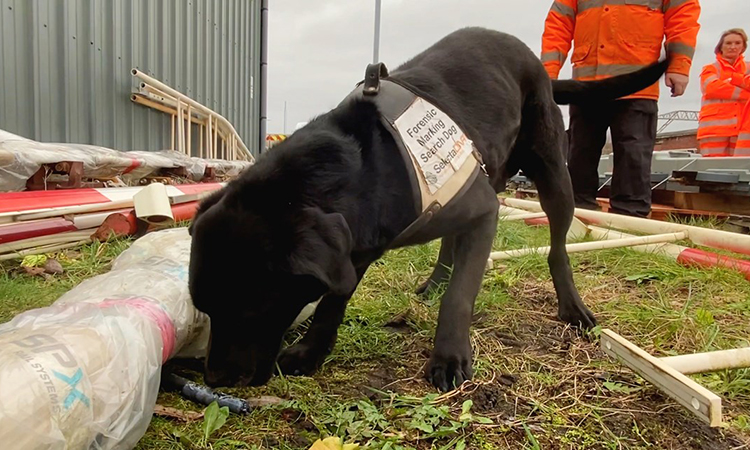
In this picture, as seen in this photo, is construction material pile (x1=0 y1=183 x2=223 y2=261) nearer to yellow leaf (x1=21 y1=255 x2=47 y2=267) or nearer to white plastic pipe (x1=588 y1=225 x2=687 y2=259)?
yellow leaf (x1=21 y1=255 x2=47 y2=267)

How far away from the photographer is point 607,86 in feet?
8.80

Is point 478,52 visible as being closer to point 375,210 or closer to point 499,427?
point 375,210

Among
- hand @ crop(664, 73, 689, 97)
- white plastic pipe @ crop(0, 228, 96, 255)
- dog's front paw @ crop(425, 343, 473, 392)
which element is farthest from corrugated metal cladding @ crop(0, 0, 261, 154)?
hand @ crop(664, 73, 689, 97)

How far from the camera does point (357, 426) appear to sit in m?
1.31

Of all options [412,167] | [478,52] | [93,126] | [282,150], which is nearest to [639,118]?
[478,52]

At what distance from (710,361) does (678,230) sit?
235 centimetres

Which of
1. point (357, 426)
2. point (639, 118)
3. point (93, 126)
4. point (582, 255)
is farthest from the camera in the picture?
point (93, 126)

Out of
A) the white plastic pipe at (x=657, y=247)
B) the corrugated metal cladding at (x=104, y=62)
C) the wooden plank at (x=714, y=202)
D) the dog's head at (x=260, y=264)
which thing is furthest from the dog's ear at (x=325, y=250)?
the wooden plank at (x=714, y=202)

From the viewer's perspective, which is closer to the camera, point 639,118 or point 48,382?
point 48,382

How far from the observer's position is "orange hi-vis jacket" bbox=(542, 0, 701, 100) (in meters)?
4.44

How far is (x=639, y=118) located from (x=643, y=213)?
2.94 feet

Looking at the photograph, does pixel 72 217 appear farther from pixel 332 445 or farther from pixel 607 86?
pixel 607 86

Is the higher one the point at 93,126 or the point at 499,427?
the point at 93,126

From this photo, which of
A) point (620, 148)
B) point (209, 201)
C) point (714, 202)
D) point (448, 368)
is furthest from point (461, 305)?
point (714, 202)
